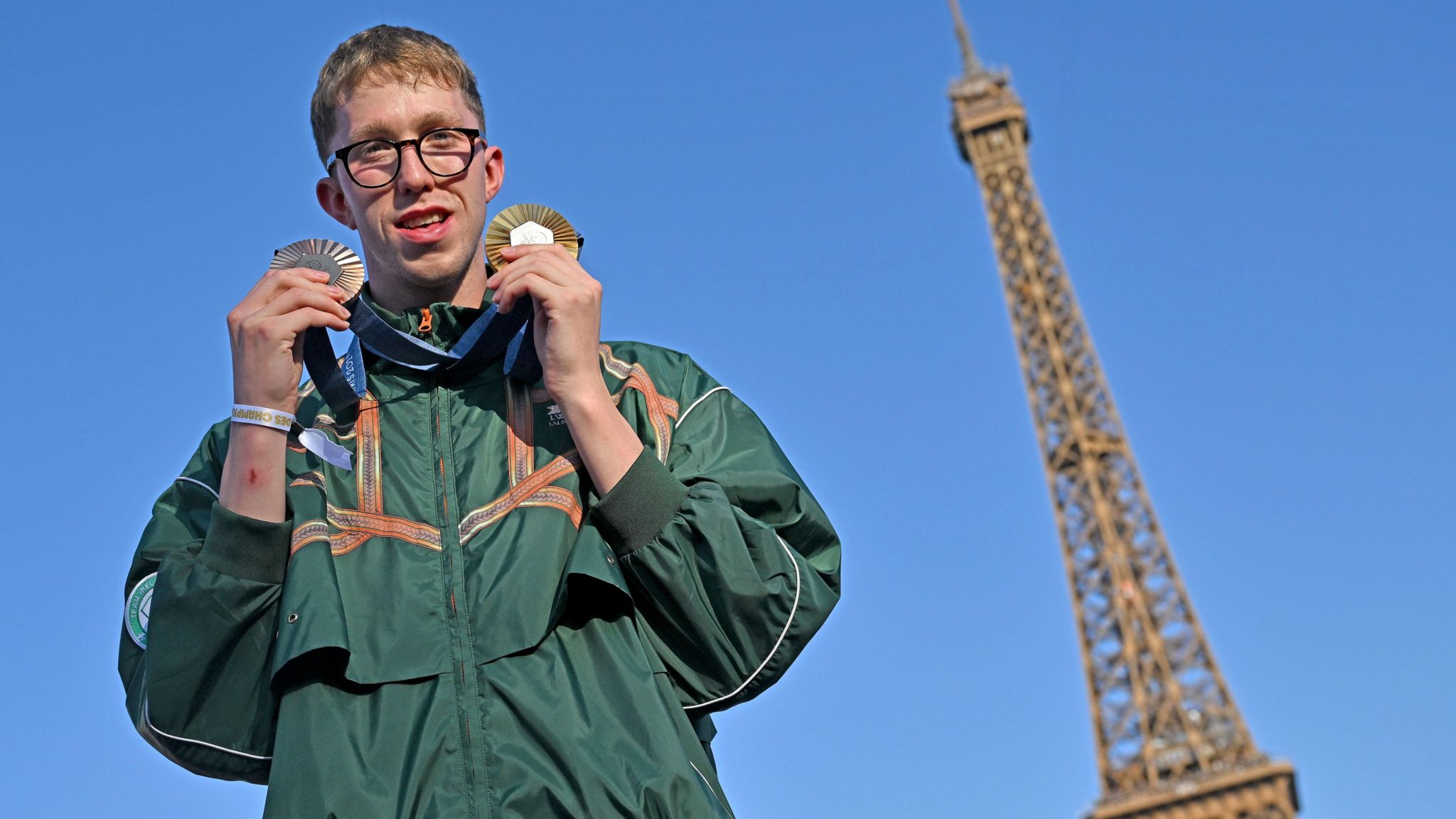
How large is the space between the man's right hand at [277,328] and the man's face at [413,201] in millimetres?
189

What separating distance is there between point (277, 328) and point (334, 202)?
0.43 meters

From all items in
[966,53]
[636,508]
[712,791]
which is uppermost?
[966,53]

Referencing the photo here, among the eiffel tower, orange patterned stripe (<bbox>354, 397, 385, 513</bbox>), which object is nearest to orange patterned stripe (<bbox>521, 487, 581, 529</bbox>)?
orange patterned stripe (<bbox>354, 397, 385, 513</bbox>)

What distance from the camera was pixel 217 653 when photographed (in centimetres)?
246

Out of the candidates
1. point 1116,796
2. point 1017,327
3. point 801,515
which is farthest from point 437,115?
point 1017,327

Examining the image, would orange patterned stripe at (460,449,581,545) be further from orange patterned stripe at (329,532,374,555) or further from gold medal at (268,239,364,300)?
gold medal at (268,239,364,300)

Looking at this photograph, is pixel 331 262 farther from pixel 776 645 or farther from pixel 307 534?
pixel 776 645

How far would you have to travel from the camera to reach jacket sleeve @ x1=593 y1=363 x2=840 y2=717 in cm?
244

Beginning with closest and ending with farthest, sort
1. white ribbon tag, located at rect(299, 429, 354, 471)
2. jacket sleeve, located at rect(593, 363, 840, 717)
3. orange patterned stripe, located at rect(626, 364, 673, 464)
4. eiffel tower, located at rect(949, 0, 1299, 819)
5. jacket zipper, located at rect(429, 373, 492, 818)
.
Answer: jacket zipper, located at rect(429, 373, 492, 818)
jacket sleeve, located at rect(593, 363, 840, 717)
white ribbon tag, located at rect(299, 429, 354, 471)
orange patterned stripe, located at rect(626, 364, 673, 464)
eiffel tower, located at rect(949, 0, 1299, 819)

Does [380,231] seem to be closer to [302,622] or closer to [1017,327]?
[302,622]

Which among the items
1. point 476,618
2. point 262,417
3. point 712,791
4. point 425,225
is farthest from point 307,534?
point 712,791

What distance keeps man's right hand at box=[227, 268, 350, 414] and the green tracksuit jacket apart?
0.51 feet

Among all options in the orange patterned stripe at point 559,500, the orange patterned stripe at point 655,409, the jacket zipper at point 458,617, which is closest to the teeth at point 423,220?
the jacket zipper at point 458,617

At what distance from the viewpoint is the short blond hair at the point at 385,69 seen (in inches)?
109
